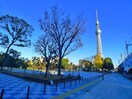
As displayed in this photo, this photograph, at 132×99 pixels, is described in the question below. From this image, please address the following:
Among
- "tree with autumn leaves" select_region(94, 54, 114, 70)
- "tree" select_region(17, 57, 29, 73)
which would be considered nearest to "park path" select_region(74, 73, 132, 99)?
"tree" select_region(17, 57, 29, 73)

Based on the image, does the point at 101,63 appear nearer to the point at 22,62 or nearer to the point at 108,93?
the point at 22,62

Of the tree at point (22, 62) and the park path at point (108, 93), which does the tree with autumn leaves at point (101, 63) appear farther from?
the park path at point (108, 93)

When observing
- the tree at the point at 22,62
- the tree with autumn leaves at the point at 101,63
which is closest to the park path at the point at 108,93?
the tree at the point at 22,62

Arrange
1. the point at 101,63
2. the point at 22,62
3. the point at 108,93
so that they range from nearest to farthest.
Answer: the point at 108,93 → the point at 22,62 → the point at 101,63

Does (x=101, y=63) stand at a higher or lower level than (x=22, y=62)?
higher

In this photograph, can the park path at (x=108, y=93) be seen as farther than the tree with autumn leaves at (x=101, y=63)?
No

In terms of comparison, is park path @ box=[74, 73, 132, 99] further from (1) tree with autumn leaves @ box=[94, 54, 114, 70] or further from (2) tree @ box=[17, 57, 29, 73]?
(1) tree with autumn leaves @ box=[94, 54, 114, 70]

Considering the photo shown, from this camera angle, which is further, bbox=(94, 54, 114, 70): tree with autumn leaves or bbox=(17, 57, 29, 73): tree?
bbox=(94, 54, 114, 70): tree with autumn leaves

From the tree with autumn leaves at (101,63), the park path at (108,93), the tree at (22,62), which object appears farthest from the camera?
the tree with autumn leaves at (101,63)

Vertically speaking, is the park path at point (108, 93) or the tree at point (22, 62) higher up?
the tree at point (22, 62)

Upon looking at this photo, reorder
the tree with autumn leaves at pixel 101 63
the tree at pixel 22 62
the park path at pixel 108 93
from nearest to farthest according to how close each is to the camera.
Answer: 1. the park path at pixel 108 93
2. the tree at pixel 22 62
3. the tree with autumn leaves at pixel 101 63

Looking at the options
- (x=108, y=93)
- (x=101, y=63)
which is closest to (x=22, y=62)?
(x=101, y=63)

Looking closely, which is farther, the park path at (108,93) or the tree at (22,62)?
the tree at (22,62)

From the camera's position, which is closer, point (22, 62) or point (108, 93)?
point (108, 93)
